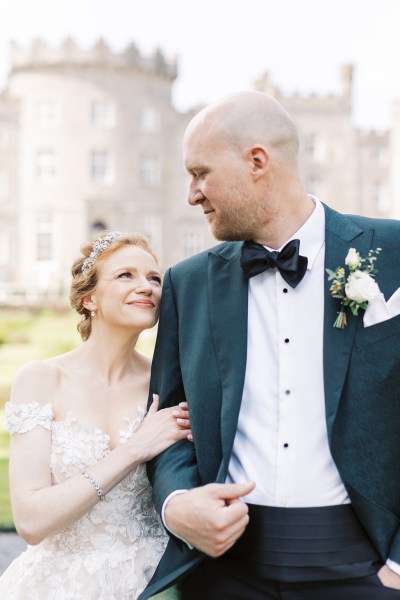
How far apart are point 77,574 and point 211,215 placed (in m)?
1.43

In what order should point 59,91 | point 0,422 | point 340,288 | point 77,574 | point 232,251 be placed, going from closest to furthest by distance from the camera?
point 340,288 < point 232,251 < point 77,574 < point 0,422 < point 59,91

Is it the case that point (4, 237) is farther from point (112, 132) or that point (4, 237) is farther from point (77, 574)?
point (77, 574)

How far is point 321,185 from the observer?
35812 mm

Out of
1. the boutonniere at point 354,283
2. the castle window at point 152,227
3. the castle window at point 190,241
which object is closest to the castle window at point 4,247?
the castle window at point 152,227

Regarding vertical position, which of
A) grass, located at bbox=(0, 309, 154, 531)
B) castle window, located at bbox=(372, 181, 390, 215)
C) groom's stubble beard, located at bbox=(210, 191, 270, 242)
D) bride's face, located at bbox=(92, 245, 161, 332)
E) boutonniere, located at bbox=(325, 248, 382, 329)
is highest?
groom's stubble beard, located at bbox=(210, 191, 270, 242)

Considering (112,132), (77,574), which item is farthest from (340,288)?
(112,132)

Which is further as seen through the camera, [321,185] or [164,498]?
[321,185]

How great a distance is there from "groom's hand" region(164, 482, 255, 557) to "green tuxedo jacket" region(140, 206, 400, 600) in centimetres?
14

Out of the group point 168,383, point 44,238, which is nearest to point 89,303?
point 168,383

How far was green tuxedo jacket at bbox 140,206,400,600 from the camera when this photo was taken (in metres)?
2.30

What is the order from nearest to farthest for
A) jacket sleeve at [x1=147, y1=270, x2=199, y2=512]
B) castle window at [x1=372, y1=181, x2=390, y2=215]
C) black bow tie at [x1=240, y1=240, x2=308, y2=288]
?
black bow tie at [x1=240, y1=240, x2=308, y2=288] → jacket sleeve at [x1=147, y1=270, x2=199, y2=512] → castle window at [x1=372, y1=181, x2=390, y2=215]

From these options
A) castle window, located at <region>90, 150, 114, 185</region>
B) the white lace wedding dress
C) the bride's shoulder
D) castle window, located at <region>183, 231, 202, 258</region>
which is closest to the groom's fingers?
the white lace wedding dress

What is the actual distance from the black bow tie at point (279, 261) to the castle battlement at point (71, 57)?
3160 cm

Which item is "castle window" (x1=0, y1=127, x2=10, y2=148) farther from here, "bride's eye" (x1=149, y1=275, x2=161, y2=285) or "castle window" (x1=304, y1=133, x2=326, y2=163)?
"bride's eye" (x1=149, y1=275, x2=161, y2=285)
